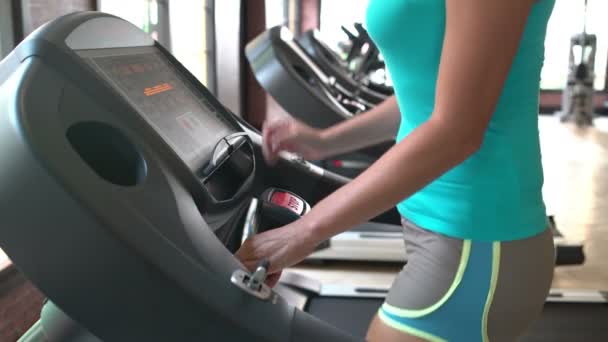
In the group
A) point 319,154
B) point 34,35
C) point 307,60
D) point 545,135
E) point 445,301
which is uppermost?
point 34,35

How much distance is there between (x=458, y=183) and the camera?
96 centimetres

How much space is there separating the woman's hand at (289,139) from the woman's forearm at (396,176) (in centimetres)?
30

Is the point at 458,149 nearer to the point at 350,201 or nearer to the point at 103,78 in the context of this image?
the point at 350,201

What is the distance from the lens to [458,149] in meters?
0.83

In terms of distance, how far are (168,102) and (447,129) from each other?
0.48 metres

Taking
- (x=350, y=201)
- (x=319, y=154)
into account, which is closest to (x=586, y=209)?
(x=319, y=154)

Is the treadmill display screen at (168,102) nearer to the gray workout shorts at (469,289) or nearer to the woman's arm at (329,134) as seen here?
the woman's arm at (329,134)

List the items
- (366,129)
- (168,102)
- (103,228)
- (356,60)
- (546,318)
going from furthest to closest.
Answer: (356,60) → (546,318) → (366,129) → (168,102) → (103,228)

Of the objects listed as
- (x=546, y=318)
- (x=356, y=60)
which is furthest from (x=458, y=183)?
(x=356, y=60)

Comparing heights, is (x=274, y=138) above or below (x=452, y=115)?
below

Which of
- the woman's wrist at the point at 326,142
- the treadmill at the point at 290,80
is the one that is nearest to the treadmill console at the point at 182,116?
the woman's wrist at the point at 326,142

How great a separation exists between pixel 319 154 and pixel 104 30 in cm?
39

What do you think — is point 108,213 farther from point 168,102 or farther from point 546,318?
point 546,318

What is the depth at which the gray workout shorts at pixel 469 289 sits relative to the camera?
97 cm
